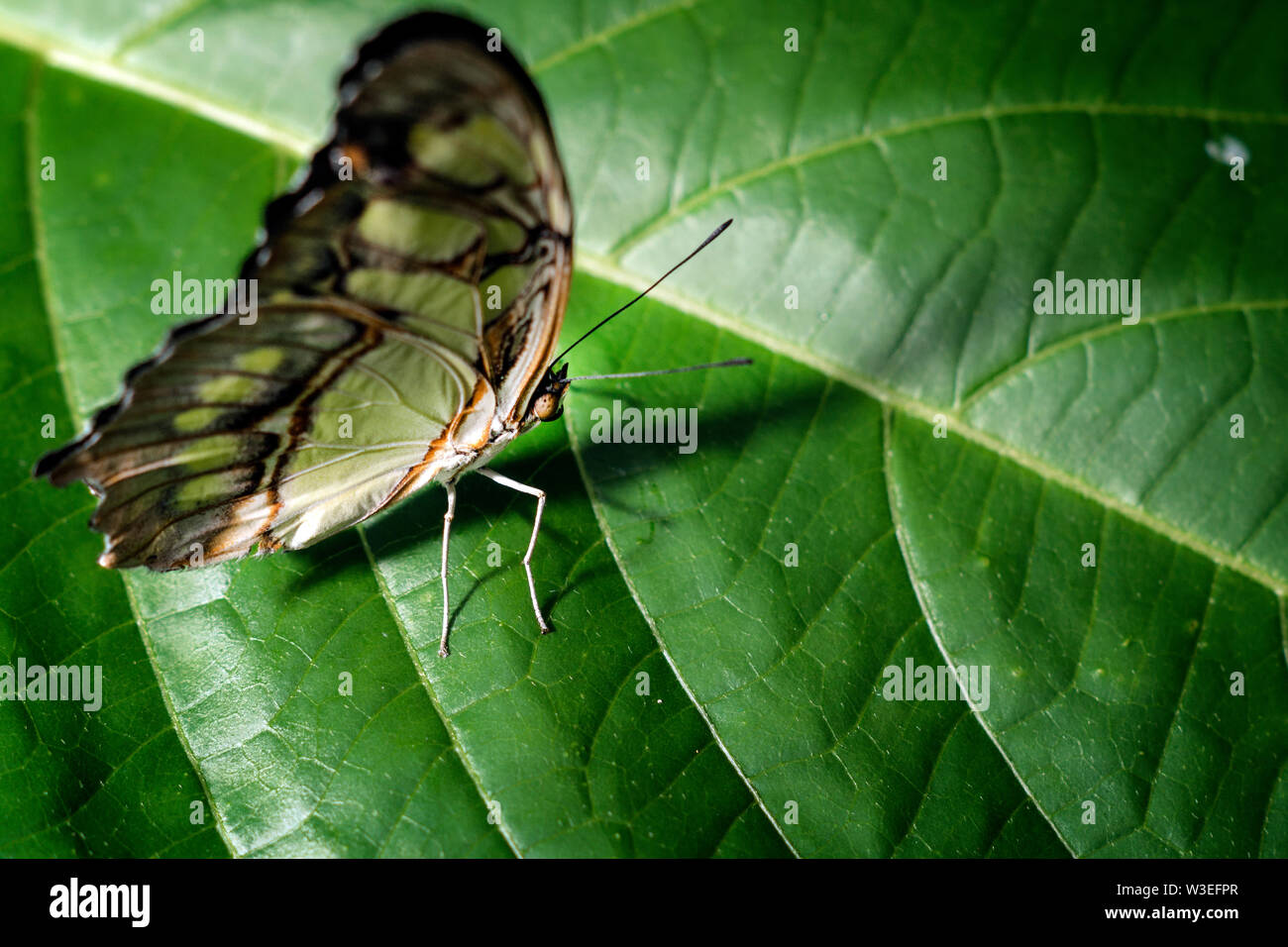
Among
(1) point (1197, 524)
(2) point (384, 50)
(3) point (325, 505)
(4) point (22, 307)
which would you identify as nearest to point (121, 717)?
(3) point (325, 505)

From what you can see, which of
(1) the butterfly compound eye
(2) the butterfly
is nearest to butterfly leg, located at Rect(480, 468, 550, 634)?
(2) the butterfly

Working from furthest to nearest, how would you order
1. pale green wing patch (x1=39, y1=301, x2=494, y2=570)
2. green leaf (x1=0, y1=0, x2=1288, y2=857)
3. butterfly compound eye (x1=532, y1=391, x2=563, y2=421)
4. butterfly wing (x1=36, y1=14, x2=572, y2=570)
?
butterfly compound eye (x1=532, y1=391, x2=563, y2=421) → green leaf (x1=0, y1=0, x2=1288, y2=857) → pale green wing patch (x1=39, y1=301, x2=494, y2=570) → butterfly wing (x1=36, y1=14, x2=572, y2=570)

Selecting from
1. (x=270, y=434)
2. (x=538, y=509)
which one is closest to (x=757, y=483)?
(x=538, y=509)

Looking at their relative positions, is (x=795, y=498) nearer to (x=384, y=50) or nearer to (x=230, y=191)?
(x=384, y=50)

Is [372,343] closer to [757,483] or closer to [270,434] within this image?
[270,434]

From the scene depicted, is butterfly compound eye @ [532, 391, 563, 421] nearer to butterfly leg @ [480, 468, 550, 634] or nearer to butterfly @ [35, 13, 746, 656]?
butterfly @ [35, 13, 746, 656]

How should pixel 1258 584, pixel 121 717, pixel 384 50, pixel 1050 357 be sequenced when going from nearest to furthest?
pixel 384 50
pixel 121 717
pixel 1258 584
pixel 1050 357
